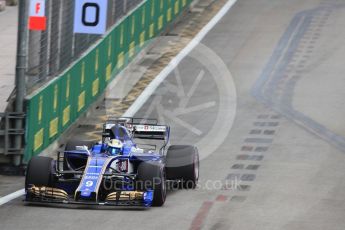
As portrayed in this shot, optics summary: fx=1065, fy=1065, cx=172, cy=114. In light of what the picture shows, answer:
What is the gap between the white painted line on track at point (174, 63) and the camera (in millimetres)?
26578

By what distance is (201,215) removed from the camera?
56.9 ft

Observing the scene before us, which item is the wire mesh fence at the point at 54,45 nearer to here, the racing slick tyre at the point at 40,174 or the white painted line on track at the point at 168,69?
the white painted line on track at the point at 168,69

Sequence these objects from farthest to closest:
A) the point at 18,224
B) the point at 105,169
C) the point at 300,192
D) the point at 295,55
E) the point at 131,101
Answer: the point at 295,55 < the point at 131,101 < the point at 300,192 < the point at 105,169 < the point at 18,224

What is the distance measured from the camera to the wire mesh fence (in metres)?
21.9

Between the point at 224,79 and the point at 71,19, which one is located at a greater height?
the point at 71,19

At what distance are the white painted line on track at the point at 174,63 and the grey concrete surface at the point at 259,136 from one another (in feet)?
0.82

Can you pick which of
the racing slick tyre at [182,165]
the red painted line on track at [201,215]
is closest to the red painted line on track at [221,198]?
the red painted line on track at [201,215]

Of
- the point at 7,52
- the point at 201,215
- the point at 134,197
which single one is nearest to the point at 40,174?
the point at 134,197

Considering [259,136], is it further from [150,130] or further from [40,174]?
[40,174]

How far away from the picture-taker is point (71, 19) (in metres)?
24.3

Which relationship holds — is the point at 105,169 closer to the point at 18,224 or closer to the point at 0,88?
the point at 18,224

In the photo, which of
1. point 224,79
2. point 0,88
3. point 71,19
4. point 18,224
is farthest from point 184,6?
point 18,224

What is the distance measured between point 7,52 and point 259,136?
452 inches

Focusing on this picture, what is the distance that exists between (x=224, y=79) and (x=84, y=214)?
12.9 meters
